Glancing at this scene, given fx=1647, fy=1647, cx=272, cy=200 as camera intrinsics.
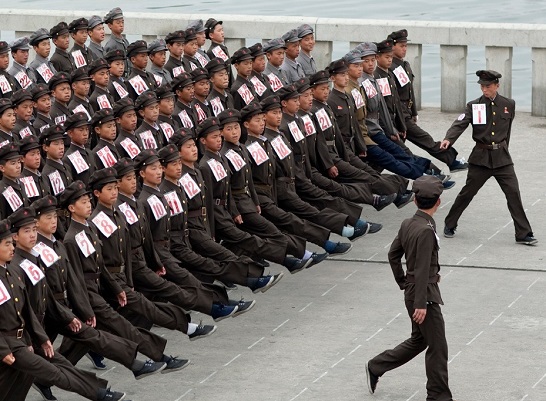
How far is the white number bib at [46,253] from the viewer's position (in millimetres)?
11383

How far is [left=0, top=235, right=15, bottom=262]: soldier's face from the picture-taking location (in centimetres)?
1077

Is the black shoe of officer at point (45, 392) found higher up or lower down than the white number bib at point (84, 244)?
lower down

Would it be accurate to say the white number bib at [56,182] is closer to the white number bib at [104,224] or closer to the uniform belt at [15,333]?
the white number bib at [104,224]

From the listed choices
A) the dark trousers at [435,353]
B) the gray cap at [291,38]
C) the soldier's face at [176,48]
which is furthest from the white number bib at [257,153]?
the gray cap at [291,38]


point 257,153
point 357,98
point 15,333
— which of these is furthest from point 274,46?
point 15,333

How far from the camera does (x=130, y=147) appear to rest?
14281 mm

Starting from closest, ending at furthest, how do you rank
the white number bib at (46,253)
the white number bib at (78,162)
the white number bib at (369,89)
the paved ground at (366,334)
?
the white number bib at (46,253), the paved ground at (366,334), the white number bib at (78,162), the white number bib at (369,89)

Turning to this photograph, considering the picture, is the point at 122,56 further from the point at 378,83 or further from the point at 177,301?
the point at 177,301

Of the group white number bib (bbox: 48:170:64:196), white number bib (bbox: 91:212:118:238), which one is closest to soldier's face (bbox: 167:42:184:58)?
white number bib (bbox: 48:170:64:196)

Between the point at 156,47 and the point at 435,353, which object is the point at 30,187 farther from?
the point at 156,47

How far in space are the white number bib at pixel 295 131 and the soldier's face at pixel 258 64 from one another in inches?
80.9

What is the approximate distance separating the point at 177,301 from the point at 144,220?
2.19 feet

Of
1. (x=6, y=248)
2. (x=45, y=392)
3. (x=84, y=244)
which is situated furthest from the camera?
(x=84, y=244)

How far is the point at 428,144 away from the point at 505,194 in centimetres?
166
